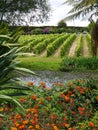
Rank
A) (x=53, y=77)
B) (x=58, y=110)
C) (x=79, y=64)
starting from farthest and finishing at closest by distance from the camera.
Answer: (x=79, y=64) < (x=53, y=77) < (x=58, y=110)

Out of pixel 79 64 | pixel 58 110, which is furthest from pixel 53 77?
pixel 58 110

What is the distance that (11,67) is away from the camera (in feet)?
13.8

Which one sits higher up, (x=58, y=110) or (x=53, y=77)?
(x=58, y=110)

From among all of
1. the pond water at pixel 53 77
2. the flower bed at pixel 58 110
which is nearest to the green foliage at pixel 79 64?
the pond water at pixel 53 77

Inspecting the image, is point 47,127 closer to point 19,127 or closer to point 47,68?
point 19,127

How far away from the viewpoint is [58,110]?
23.6ft

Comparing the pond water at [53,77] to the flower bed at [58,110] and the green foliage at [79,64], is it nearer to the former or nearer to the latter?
the green foliage at [79,64]

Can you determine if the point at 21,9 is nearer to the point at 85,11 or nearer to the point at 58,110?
the point at 85,11

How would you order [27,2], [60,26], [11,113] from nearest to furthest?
[11,113] < [27,2] < [60,26]

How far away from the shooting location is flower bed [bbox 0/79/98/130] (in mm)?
6035

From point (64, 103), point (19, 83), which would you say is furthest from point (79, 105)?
point (19, 83)

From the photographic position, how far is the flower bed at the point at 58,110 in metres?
6.04

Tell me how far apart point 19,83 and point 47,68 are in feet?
43.4

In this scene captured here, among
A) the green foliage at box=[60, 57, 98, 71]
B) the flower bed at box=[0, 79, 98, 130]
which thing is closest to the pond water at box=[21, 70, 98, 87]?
the green foliage at box=[60, 57, 98, 71]
